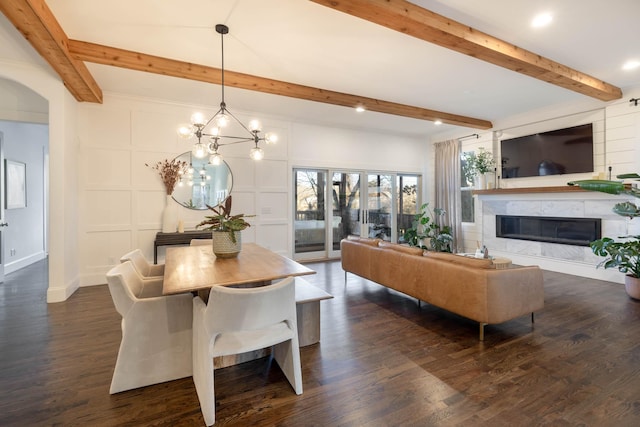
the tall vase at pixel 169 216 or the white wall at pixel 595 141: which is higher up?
the white wall at pixel 595 141

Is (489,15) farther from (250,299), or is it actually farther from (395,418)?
(395,418)

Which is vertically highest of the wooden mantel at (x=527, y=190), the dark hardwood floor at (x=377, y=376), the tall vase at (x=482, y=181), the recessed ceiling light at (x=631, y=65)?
the recessed ceiling light at (x=631, y=65)

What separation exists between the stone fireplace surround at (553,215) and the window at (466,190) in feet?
0.89

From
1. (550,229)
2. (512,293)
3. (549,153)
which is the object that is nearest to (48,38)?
(512,293)

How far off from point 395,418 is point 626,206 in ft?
14.7

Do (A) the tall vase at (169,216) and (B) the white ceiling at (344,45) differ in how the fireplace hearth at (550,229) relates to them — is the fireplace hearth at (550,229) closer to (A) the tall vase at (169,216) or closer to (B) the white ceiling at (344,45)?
(B) the white ceiling at (344,45)

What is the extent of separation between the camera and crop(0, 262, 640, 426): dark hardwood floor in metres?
1.84

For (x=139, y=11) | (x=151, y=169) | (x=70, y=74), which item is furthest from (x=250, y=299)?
(x=151, y=169)

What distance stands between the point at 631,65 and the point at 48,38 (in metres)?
6.49

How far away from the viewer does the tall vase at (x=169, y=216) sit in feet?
15.9

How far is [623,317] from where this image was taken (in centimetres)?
334

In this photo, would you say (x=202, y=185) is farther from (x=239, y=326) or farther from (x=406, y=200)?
(x=406, y=200)

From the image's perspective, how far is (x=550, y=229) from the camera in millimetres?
5543

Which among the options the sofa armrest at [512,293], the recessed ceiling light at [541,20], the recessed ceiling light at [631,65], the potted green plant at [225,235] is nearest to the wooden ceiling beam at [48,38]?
the potted green plant at [225,235]
